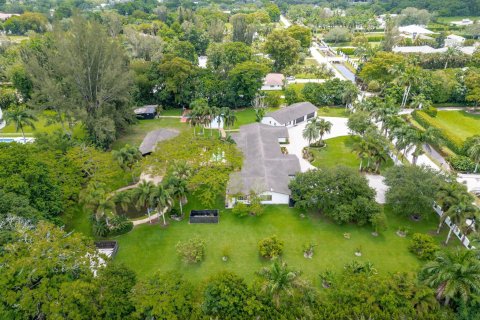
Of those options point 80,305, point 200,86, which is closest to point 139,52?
point 200,86

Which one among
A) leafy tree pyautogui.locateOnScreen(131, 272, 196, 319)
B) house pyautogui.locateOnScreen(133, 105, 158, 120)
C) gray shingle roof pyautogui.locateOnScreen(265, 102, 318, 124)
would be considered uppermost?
gray shingle roof pyautogui.locateOnScreen(265, 102, 318, 124)

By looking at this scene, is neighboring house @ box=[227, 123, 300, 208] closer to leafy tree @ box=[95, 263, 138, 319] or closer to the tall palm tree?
the tall palm tree

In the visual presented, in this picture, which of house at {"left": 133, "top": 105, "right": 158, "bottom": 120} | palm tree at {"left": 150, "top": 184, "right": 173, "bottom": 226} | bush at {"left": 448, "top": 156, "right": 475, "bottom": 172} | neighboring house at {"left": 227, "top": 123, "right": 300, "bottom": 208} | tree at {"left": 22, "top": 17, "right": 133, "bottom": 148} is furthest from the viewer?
house at {"left": 133, "top": 105, "right": 158, "bottom": 120}

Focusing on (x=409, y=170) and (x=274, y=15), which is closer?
(x=409, y=170)

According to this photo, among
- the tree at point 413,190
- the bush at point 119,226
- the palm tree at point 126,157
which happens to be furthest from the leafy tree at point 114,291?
the tree at point 413,190

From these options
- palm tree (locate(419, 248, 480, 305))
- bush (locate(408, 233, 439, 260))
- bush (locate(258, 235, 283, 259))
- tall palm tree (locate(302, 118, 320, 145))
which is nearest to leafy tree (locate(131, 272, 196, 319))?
bush (locate(258, 235, 283, 259))

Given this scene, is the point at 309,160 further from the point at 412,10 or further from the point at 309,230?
the point at 412,10
